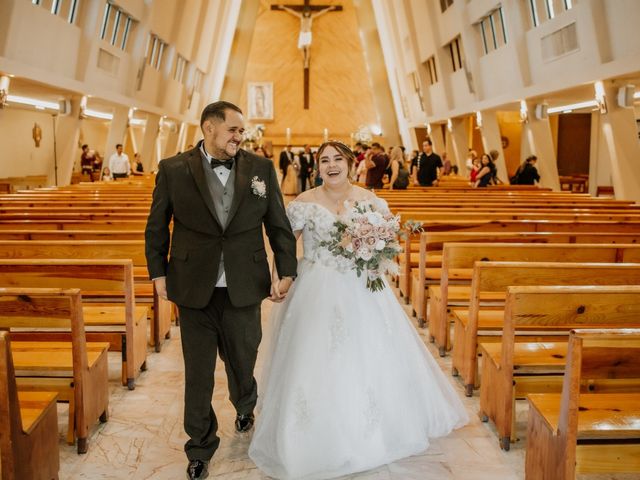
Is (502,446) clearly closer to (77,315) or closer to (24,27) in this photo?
(77,315)

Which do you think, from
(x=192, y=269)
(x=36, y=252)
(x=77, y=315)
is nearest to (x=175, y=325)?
(x=36, y=252)

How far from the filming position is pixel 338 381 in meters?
2.97

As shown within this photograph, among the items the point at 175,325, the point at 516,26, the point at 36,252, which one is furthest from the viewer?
the point at 516,26

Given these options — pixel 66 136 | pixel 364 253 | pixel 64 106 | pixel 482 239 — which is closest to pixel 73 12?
pixel 64 106

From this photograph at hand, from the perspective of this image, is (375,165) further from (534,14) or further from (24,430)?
(24,430)

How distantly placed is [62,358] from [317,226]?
4.85ft

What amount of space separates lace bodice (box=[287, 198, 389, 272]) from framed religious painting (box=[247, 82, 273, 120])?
80.0 feet

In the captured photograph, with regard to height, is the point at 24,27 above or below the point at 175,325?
above

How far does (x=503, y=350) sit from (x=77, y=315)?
2096mm

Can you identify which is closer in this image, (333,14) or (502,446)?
(502,446)

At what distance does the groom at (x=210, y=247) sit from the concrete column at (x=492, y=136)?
14148 mm

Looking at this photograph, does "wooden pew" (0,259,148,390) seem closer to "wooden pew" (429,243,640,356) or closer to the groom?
the groom

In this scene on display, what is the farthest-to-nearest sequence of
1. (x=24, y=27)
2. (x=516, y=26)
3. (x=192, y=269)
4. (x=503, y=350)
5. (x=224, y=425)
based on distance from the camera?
(x=516, y=26) → (x=24, y=27) → (x=224, y=425) → (x=503, y=350) → (x=192, y=269)

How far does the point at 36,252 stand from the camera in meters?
4.39
